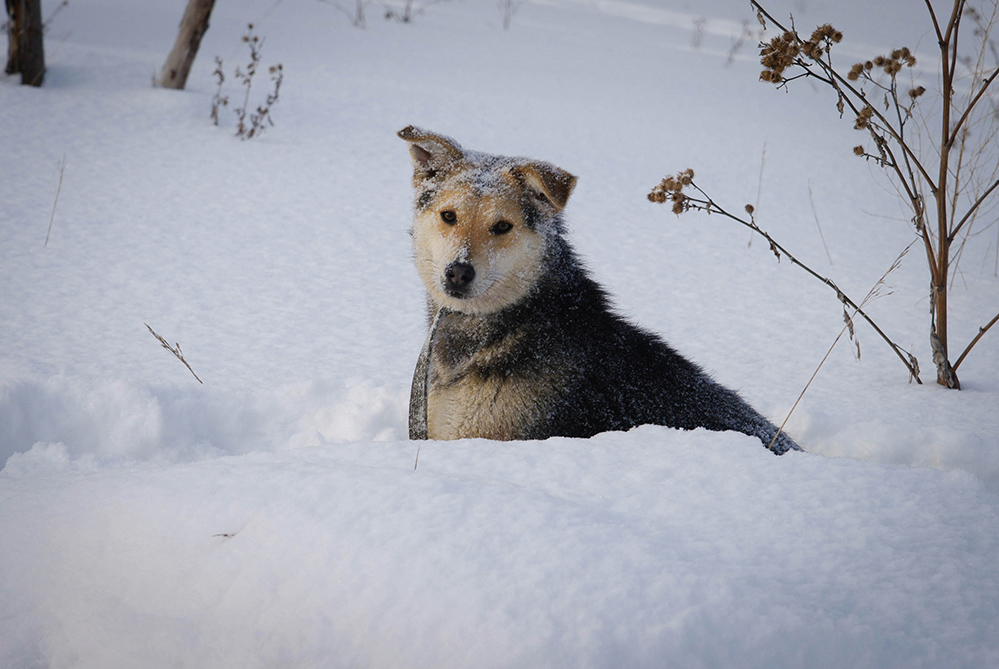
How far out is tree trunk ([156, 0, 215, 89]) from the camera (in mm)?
7699

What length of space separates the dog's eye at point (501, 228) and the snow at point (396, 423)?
94 cm

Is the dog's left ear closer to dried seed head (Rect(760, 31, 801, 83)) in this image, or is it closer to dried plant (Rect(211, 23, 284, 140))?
dried seed head (Rect(760, 31, 801, 83))

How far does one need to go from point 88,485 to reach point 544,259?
6.01 feet

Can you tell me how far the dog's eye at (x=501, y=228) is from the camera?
111 inches

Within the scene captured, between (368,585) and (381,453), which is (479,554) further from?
(381,453)

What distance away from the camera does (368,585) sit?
4.92ft

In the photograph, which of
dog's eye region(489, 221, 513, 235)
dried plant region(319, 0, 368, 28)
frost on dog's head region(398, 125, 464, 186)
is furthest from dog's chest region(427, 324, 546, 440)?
dried plant region(319, 0, 368, 28)

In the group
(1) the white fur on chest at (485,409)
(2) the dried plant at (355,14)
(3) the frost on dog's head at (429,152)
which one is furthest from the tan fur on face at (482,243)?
(2) the dried plant at (355,14)

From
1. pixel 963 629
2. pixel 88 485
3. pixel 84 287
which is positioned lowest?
pixel 84 287

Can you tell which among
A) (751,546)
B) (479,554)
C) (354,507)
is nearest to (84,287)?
(354,507)

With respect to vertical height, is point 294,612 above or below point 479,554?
below

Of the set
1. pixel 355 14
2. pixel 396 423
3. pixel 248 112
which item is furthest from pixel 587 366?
pixel 355 14

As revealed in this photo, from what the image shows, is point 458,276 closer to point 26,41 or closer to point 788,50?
point 788,50

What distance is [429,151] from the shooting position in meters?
3.08
